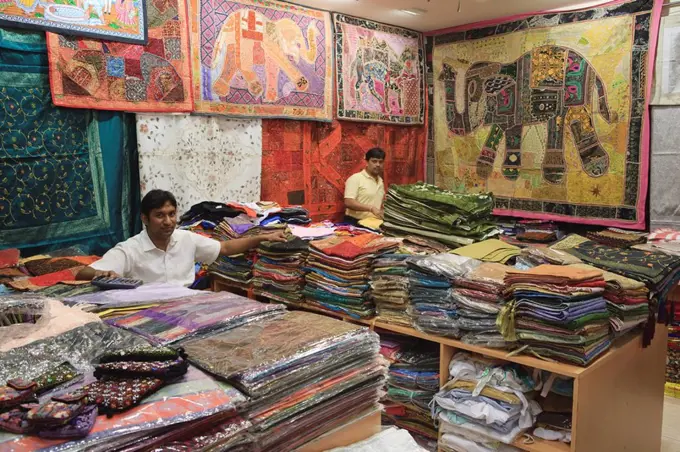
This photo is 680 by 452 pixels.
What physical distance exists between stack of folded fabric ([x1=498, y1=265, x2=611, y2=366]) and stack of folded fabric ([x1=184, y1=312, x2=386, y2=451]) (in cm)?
95

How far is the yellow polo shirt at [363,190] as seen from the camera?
17.3 ft

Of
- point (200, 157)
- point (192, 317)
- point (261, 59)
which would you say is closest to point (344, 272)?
point (192, 317)

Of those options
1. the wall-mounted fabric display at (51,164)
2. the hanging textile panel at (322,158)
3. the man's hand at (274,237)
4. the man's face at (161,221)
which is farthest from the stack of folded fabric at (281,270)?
the hanging textile panel at (322,158)

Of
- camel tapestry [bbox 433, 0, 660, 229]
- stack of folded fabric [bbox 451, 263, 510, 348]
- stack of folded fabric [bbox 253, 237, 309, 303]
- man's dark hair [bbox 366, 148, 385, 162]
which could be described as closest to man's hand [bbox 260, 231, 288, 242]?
stack of folded fabric [bbox 253, 237, 309, 303]

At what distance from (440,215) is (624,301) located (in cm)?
108

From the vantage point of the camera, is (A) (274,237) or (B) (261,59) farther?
(B) (261,59)

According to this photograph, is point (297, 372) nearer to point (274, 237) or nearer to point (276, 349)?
point (276, 349)

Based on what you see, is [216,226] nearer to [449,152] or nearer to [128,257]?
[128,257]

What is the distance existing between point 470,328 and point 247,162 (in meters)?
2.78

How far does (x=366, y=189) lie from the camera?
535cm

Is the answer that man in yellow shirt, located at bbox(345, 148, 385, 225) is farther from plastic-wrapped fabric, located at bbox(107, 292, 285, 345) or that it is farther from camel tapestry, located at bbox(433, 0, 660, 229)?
plastic-wrapped fabric, located at bbox(107, 292, 285, 345)

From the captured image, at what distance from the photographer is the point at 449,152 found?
6.02 metres

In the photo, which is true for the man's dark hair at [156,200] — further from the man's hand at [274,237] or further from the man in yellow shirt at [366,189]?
the man in yellow shirt at [366,189]

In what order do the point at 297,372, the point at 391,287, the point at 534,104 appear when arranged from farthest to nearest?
the point at 534,104 → the point at 391,287 → the point at 297,372
